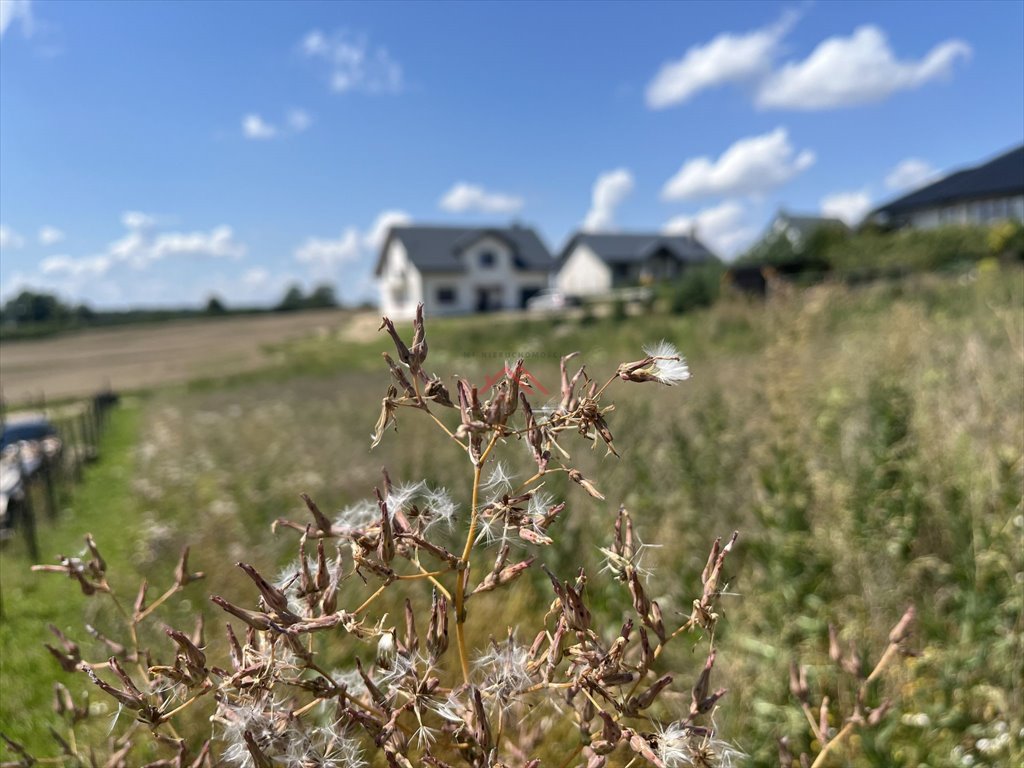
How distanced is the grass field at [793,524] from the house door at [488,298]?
3406 cm

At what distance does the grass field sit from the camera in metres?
2.26

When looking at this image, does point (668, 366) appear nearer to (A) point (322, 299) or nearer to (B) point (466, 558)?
(B) point (466, 558)

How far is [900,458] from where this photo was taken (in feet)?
10.8

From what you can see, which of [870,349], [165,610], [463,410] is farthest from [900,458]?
[165,610]

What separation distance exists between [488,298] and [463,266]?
2.71 metres

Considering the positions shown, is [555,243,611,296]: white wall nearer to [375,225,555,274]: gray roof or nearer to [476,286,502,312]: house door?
[375,225,555,274]: gray roof

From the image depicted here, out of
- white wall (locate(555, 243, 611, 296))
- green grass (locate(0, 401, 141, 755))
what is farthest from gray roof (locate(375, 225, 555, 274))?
green grass (locate(0, 401, 141, 755))

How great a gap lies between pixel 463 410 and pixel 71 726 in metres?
1.09

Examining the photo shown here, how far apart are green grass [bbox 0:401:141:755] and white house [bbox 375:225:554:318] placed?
28406 mm

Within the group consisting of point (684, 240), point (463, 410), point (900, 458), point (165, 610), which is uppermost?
point (684, 240)

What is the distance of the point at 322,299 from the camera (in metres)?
43.6

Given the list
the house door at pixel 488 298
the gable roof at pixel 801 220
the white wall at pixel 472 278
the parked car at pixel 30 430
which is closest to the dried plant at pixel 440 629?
the parked car at pixel 30 430

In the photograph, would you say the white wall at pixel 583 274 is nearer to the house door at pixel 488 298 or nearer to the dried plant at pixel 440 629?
the house door at pixel 488 298

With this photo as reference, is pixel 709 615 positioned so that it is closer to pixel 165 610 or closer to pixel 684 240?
pixel 165 610
